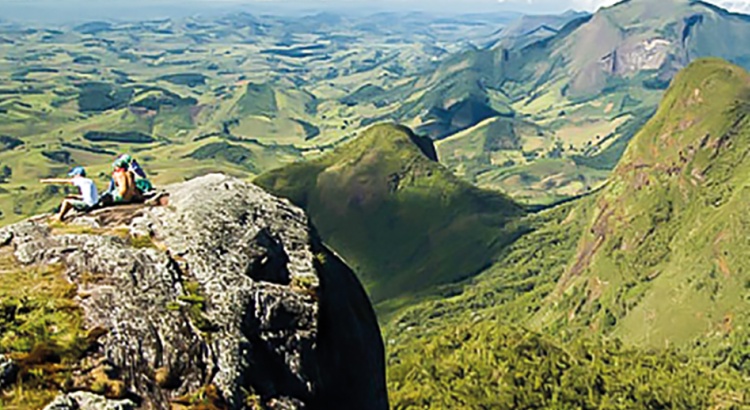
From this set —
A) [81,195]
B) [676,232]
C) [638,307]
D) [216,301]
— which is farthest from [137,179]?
[676,232]

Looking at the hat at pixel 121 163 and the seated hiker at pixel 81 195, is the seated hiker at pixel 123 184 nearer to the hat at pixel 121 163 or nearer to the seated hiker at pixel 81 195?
the hat at pixel 121 163

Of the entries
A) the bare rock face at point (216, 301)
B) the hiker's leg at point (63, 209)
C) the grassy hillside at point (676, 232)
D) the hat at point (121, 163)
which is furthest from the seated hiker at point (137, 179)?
the grassy hillside at point (676, 232)

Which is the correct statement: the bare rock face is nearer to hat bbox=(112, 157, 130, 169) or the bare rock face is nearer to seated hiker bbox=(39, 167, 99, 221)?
seated hiker bbox=(39, 167, 99, 221)

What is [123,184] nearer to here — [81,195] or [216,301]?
[81,195]

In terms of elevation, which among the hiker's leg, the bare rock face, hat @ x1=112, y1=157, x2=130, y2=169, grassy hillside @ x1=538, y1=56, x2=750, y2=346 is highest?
hat @ x1=112, y1=157, x2=130, y2=169

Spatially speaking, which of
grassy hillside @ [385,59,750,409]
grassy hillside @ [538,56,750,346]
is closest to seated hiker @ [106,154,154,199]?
grassy hillside @ [385,59,750,409]
